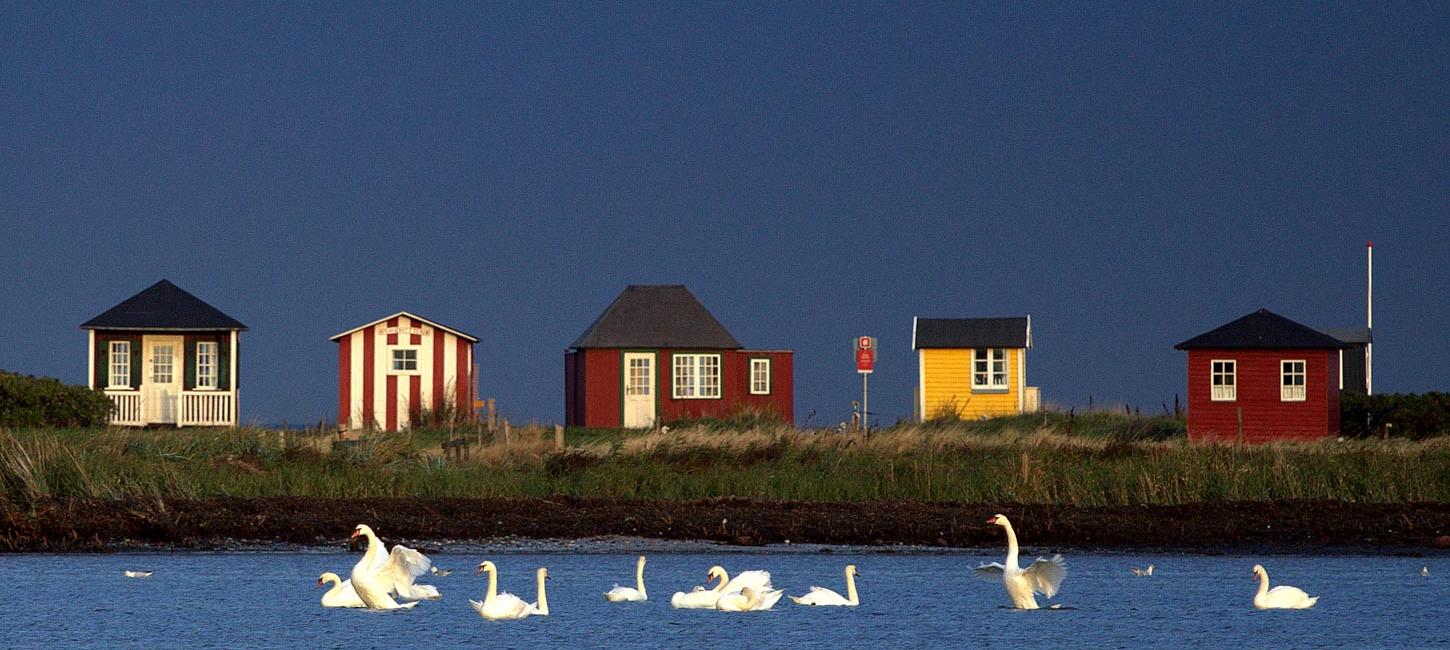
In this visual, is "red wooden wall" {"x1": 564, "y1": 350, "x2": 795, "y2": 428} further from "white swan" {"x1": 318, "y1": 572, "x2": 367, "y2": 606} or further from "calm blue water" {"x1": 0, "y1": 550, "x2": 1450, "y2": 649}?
"white swan" {"x1": 318, "y1": 572, "x2": 367, "y2": 606}

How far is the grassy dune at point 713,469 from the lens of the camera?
3303cm

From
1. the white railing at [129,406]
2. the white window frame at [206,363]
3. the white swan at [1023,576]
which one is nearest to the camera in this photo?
the white swan at [1023,576]

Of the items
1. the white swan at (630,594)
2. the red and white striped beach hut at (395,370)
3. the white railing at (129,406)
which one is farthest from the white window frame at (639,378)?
the white swan at (630,594)

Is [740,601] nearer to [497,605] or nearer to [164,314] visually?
[497,605]

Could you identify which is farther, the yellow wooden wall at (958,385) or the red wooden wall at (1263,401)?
the yellow wooden wall at (958,385)

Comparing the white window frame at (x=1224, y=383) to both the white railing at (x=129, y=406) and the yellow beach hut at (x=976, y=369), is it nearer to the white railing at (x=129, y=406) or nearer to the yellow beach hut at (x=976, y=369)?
the yellow beach hut at (x=976, y=369)

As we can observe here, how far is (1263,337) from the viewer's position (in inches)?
1927

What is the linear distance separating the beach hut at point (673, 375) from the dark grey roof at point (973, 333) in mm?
5974

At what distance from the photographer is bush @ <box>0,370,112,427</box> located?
46094 mm

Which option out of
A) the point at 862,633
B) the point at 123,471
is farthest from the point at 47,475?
the point at 862,633

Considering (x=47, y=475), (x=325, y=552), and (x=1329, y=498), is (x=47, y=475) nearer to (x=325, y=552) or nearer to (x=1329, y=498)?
(x=325, y=552)

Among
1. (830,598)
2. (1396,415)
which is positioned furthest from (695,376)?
(830,598)

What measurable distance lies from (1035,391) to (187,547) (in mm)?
33671

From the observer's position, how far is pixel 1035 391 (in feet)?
191
